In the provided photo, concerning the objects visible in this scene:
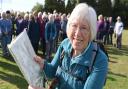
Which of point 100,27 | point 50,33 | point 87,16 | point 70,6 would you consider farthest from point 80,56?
point 70,6

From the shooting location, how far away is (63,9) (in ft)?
166

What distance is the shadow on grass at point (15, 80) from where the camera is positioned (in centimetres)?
1026

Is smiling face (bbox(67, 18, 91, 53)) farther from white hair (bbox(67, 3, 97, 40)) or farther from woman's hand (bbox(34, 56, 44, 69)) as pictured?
woman's hand (bbox(34, 56, 44, 69))

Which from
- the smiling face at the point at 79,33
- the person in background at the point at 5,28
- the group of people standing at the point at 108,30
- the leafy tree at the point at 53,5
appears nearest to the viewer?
the smiling face at the point at 79,33

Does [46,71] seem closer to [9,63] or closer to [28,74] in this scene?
[28,74]

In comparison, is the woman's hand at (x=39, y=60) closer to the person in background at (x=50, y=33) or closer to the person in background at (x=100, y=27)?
the person in background at (x=50, y=33)

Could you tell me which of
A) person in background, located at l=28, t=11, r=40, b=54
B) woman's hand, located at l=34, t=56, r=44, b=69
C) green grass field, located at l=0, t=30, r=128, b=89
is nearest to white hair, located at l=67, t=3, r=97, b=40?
woman's hand, located at l=34, t=56, r=44, b=69

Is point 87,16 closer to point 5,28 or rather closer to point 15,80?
point 15,80

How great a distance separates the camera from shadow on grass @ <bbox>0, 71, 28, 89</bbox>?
10.3 m

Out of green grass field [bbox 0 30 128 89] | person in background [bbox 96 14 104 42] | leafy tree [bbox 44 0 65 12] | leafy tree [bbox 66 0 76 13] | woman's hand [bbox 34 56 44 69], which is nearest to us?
woman's hand [bbox 34 56 44 69]

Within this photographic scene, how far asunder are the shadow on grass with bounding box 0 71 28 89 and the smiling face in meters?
7.47

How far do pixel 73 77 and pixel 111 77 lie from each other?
956 centimetres

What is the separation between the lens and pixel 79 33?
8.84 feet

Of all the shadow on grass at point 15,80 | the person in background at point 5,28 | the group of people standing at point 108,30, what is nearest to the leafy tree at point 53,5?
the group of people standing at point 108,30
